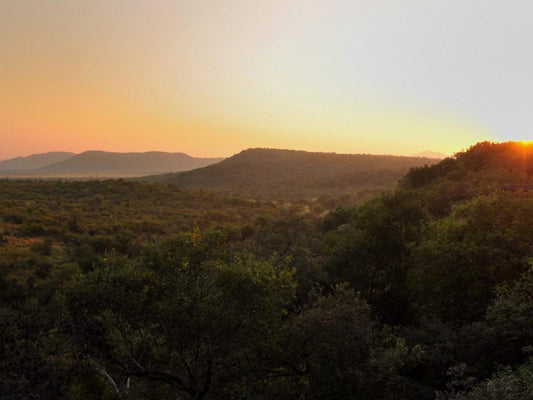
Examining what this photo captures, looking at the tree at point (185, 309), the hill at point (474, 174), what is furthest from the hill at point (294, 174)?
the tree at point (185, 309)

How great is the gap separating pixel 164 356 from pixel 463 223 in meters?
16.9

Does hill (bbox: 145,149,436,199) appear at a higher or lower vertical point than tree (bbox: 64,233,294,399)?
higher

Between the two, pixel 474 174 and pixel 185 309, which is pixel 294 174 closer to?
pixel 474 174

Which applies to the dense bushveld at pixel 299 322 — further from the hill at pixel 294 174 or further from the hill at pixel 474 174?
the hill at pixel 294 174

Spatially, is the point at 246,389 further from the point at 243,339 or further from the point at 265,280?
the point at 265,280

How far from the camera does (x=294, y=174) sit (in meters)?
141

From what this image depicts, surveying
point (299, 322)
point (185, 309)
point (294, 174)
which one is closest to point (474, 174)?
point (299, 322)

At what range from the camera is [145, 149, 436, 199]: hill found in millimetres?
109625

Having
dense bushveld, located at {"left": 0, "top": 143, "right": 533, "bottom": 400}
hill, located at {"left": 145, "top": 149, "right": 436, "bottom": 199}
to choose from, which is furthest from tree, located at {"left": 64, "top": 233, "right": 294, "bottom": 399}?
hill, located at {"left": 145, "top": 149, "right": 436, "bottom": 199}

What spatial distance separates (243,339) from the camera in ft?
39.3

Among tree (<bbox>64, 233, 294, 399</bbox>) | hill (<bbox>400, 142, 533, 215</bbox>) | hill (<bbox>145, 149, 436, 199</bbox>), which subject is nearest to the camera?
tree (<bbox>64, 233, 294, 399</bbox>)

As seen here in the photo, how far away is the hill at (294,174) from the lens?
10962 cm

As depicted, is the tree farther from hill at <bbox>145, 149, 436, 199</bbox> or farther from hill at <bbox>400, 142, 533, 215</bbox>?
hill at <bbox>145, 149, 436, 199</bbox>

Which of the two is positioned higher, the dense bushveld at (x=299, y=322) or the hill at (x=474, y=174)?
the hill at (x=474, y=174)
